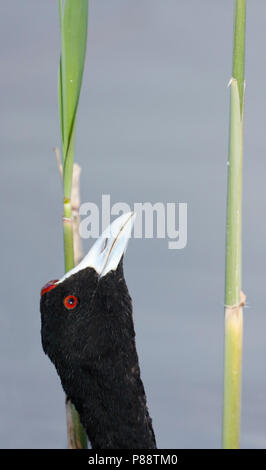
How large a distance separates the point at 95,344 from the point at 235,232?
0.30 meters

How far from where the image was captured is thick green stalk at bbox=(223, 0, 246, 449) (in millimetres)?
1047

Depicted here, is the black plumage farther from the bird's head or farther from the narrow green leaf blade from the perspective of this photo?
the narrow green leaf blade

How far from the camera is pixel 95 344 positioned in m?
1.10

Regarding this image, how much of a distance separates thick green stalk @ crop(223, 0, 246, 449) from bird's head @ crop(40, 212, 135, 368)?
0.17 meters

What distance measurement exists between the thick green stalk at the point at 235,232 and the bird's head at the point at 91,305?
0.55 feet

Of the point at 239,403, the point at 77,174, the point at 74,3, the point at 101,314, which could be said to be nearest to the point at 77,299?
the point at 101,314

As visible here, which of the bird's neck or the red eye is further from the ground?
the red eye

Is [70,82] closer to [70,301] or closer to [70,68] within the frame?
[70,68]

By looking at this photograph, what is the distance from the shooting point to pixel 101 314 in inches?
43.1

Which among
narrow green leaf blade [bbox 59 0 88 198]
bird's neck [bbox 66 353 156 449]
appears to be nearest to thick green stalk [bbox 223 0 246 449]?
bird's neck [bbox 66 353 156 449]

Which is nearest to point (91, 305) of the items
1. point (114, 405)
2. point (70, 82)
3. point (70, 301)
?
point (70, 301)

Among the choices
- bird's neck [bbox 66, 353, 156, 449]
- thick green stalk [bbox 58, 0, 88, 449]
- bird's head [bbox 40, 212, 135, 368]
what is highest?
thick green stalk [bbox 58, 0, 88, 449]
